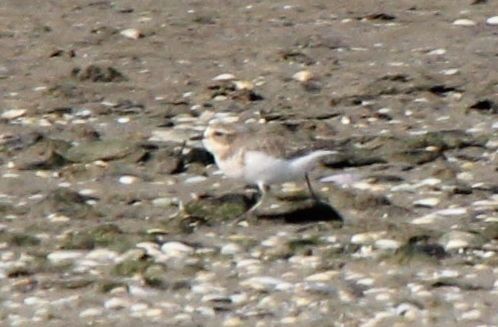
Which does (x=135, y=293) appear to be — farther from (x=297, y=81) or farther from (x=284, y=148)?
(x=297, y=81)

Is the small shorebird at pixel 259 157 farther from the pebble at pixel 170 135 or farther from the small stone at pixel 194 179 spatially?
the pebble at pixel 170 135

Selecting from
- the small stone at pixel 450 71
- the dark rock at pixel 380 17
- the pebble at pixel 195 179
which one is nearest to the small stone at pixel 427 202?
the pebble at pixel 195 179

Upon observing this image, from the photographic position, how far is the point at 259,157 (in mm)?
7410

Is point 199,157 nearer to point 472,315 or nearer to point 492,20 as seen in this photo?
point 472,315

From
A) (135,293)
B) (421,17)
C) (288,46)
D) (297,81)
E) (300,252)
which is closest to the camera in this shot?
(135,293)

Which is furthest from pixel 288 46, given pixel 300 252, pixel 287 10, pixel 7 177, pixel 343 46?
pixel 300 252

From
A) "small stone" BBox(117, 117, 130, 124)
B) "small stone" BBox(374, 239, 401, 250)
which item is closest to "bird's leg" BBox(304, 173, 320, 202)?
"small stone" BBox(374, 239, 401, 250)

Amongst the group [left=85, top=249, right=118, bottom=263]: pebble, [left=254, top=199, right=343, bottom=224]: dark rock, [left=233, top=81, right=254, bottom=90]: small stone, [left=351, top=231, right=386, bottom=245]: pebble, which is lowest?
[left=233, top=81, right=254, bottom=90]: small stone

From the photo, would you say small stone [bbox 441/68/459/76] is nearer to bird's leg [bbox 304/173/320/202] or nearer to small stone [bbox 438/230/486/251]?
bird's leg [bbox 304/173/320/202]

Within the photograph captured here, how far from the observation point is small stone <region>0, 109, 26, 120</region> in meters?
9.30

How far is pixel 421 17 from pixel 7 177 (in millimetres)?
4229

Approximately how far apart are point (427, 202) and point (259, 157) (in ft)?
2.69

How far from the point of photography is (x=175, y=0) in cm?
1220

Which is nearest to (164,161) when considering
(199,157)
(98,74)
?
(199,157)
